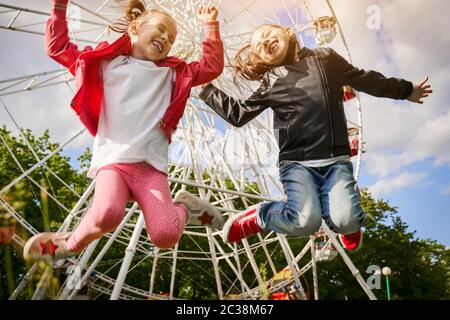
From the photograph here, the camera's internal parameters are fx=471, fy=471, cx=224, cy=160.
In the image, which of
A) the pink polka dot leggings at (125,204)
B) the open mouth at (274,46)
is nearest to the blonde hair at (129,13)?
the open mouth at (274,46)

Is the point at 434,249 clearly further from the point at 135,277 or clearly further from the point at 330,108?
the point at 330,108

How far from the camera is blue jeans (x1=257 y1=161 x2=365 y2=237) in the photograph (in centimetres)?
343

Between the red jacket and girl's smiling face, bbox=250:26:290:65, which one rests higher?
girl's smiling face, bbox=250:26:290:65

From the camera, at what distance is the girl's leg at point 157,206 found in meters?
3.22

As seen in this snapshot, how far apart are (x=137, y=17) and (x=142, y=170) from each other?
1344mm

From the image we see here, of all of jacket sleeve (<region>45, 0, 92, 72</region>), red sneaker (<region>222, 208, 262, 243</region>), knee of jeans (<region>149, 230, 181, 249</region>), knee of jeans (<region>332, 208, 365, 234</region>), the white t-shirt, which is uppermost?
jacket sleeve (<region>45, 0, 92, 72</region>)

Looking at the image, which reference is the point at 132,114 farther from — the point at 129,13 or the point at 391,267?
the point at 391,267

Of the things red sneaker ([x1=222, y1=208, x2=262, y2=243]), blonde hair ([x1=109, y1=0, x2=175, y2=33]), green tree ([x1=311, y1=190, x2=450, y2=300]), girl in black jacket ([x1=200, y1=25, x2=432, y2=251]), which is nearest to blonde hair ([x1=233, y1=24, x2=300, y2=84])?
girl in black jacket ([x1=200, y1=25, x2=432, y2=251])

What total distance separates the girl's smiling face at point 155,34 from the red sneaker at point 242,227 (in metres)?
1.45

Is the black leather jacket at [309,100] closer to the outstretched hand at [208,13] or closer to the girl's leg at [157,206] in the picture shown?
the outstretched hand at [208,13]

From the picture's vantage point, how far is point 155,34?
360 cm

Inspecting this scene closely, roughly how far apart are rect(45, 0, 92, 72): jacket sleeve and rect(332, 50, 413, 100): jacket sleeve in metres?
2.11

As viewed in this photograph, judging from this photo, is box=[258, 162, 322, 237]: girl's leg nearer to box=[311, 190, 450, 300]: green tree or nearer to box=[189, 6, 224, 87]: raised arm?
box=[189, 6, 224, 87]: raised arm

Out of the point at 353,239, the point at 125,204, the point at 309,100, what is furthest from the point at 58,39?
the point at 353,239
